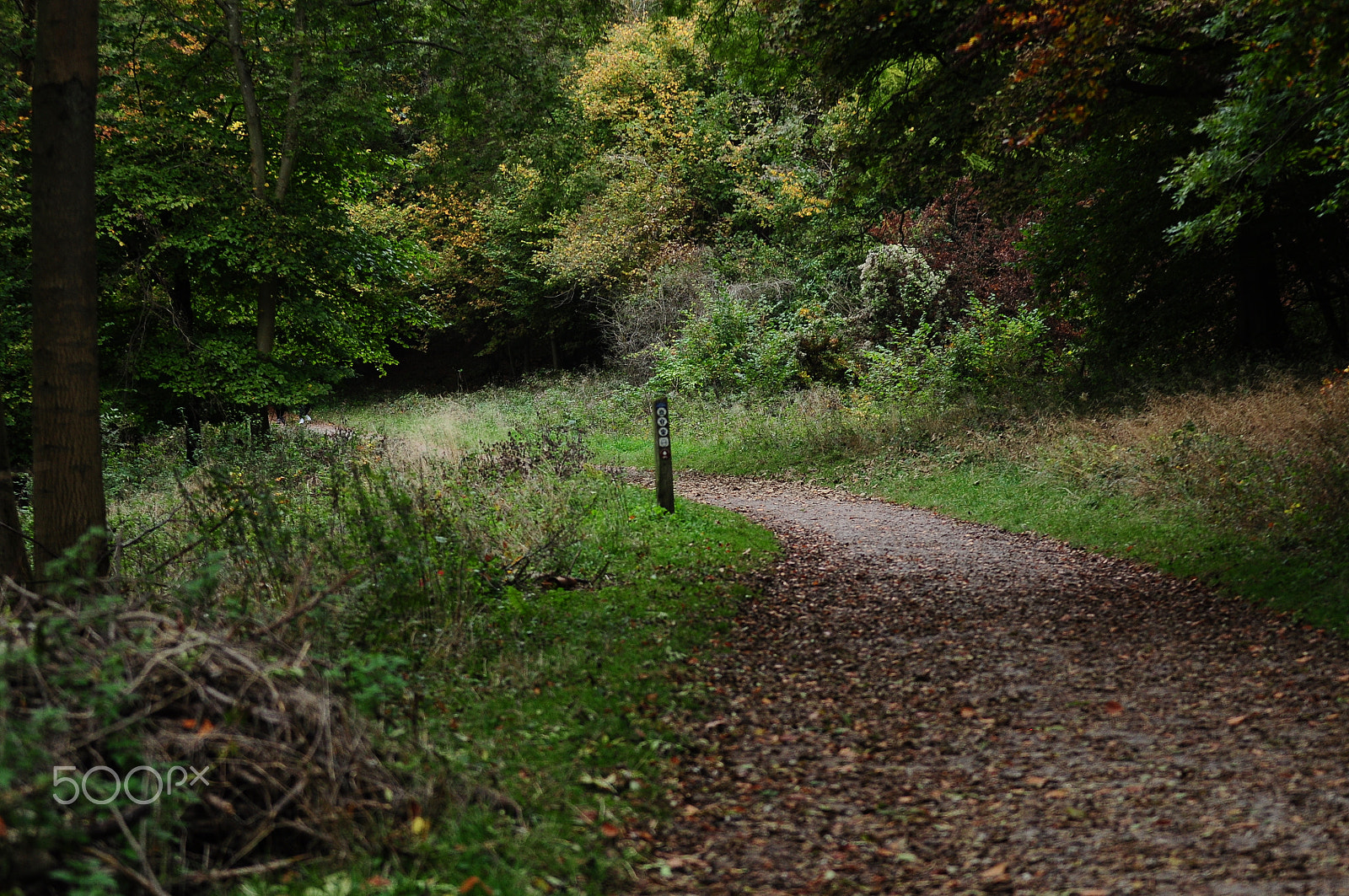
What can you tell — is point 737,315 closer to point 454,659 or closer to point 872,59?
point 872,59

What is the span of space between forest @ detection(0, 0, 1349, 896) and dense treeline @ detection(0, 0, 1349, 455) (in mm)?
86

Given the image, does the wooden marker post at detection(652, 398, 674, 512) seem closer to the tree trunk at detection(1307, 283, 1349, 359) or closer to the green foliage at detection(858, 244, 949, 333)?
the tree trunk at detection(1307, 283, 1349, 359)

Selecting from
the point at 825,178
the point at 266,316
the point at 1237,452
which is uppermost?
the point at 825,178

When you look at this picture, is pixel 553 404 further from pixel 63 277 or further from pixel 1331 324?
pixel 63 277

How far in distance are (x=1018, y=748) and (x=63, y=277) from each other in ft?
19.3

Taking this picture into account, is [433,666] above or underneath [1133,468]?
underneath

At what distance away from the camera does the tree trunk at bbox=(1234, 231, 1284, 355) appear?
13.3 metres

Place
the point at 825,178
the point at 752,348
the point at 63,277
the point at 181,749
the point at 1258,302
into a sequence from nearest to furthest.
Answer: the point at 181,749 → the point at 63,277 → the point at 1258,302 → the point at 752,348 → the point at 825,178

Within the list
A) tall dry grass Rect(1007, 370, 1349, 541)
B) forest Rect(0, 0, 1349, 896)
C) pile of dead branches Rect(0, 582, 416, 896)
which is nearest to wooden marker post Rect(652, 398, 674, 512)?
forest Rect(0, 0, 1349, 896)

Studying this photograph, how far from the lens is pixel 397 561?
5.55m

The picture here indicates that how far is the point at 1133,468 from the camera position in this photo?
433 inches

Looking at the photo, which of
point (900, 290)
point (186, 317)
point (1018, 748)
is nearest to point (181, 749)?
point (1018, 748)

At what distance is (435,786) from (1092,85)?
7.34 m

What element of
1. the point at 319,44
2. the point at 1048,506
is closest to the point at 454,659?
the point at 1048,506
